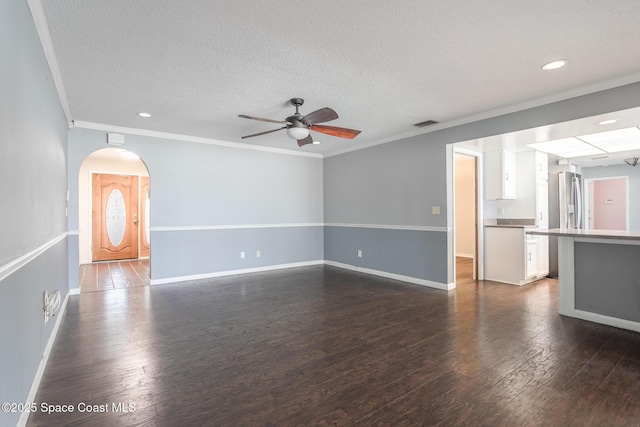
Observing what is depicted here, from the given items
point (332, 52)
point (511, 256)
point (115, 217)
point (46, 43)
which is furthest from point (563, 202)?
point (115, 217)

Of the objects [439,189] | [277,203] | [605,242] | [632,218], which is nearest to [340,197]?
[277,203]

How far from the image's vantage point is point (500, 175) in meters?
5.18

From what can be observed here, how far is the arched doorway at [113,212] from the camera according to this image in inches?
285

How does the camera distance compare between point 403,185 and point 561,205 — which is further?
point 561,205

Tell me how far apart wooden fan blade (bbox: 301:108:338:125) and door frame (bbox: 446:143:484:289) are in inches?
89.0

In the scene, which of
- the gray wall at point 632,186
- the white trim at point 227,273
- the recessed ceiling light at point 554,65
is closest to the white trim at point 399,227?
the white trim at point 227,273

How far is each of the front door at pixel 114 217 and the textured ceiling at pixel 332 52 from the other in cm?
410

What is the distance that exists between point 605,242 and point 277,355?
341 centimetres

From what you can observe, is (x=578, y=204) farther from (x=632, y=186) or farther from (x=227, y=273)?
(x=227, y=273)

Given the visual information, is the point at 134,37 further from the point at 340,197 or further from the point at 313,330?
the point at 340,197

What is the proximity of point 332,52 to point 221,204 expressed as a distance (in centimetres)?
383

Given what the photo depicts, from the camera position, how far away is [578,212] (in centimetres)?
584

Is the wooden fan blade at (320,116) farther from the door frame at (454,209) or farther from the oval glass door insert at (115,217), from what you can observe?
the oval glass door insert at (115,217)

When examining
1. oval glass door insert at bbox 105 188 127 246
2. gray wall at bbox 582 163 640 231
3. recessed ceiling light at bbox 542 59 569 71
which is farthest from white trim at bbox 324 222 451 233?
gray wall at bbox 582 163 640 231
